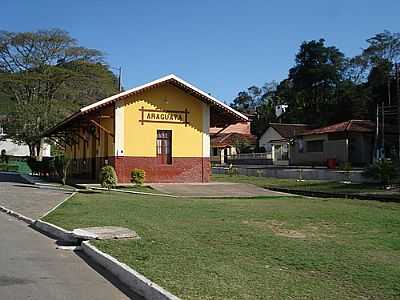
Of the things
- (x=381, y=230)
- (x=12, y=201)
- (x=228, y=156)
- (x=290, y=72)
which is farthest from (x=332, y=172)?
(x=290, y=72)

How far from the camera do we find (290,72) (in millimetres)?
83438

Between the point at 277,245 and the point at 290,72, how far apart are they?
75.6m

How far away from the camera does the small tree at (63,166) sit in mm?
32438

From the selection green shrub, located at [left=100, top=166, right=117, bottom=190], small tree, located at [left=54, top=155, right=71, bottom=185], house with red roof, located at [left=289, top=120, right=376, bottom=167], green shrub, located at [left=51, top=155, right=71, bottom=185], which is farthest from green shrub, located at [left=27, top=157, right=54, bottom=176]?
house with red roof, located at [left=289, top=120, right=376, bottom=167]

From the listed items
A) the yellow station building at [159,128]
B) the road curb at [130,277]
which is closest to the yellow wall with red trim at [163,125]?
the yellow station building at [159,128]

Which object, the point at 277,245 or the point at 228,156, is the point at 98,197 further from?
the point at 228,156

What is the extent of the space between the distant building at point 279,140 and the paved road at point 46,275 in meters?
56.0

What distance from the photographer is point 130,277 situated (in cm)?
775

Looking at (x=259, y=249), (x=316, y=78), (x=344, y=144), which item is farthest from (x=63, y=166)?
(x=316, y=78)

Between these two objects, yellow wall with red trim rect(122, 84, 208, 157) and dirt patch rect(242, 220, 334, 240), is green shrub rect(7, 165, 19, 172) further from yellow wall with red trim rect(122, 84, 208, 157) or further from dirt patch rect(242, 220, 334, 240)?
dirt patch rect(242, 220, 334, 240)

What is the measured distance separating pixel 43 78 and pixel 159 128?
93.9ft

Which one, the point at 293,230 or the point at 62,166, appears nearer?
the point at 293,230

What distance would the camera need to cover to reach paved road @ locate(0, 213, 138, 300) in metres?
7.26

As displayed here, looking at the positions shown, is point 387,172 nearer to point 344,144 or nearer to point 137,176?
point 137,176
